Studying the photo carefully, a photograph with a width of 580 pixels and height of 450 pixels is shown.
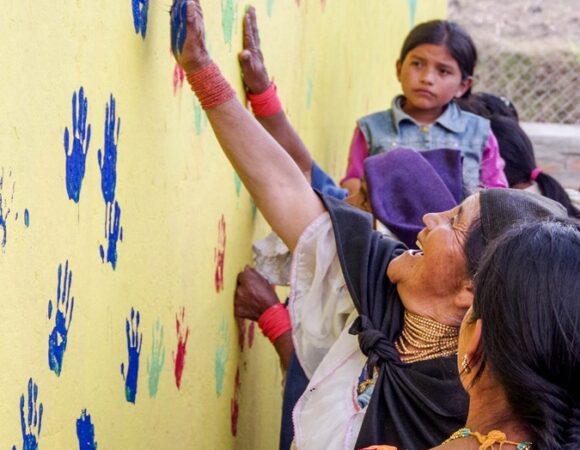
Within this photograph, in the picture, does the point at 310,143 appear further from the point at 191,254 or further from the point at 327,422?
the point at 327,422

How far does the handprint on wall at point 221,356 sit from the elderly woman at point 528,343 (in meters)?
1.49

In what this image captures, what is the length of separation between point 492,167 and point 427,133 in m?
0.26

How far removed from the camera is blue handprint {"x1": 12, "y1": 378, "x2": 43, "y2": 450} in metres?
1.81

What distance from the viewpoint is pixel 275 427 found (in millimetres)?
4023

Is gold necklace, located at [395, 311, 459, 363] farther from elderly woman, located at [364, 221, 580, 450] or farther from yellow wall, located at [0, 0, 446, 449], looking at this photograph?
elderly woman, located at [364, 221, 580, 450]

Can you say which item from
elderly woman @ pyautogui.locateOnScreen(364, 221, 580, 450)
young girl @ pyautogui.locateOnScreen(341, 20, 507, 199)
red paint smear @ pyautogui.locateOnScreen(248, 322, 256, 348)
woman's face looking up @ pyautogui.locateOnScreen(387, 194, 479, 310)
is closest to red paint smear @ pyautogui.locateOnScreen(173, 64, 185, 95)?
woman's face looking up @ pyautogui.locateOnScreen(387, 194, 479, 310)

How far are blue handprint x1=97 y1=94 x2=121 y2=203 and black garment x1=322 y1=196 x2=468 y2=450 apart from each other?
0.62 m

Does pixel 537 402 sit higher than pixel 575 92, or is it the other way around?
pixel 537 402

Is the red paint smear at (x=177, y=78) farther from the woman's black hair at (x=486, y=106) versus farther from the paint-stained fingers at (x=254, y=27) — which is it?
the woman's black hair at (x=486, y=106)

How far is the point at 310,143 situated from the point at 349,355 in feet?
5.82

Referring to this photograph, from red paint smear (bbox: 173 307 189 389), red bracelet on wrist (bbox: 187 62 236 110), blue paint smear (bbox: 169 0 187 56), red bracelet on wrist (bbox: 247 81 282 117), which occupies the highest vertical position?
blue paint smear (bbox: 169 0 187 56)

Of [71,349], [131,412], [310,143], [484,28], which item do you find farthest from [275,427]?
[484,28]

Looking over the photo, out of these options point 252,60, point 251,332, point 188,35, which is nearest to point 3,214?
point 188,35

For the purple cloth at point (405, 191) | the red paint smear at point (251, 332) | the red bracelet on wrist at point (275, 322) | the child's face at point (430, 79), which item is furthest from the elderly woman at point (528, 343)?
the child's face at point (430, 79)
